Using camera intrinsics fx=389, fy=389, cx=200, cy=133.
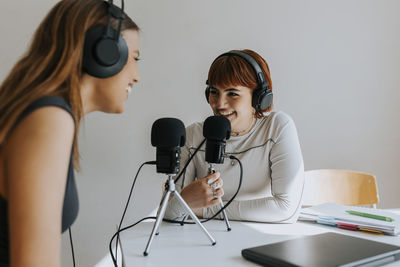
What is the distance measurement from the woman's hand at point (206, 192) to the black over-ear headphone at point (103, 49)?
570 mm

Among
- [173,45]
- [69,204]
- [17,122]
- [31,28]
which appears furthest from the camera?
[173,45]

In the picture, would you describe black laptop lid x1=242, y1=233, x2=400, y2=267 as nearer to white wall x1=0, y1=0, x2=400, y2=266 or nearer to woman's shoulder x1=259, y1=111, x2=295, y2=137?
woman's shoulder x1=259, y1=111, x2=295, y2=137

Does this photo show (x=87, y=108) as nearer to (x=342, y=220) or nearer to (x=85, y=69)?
(x=85, y=69)

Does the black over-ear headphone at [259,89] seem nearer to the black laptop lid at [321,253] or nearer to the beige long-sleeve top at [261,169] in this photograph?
the beige long-sleeve top at [261,169]

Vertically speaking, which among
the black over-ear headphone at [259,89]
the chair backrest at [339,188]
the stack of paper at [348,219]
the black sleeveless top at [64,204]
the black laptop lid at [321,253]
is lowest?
the chair backrest at [339,188]

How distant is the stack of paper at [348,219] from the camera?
4.06 ft

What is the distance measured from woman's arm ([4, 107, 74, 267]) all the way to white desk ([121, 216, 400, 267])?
33cm

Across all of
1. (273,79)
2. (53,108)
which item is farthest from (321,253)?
(273,79)

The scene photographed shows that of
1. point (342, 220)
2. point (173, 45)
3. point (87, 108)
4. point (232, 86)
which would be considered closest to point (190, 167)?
point (232, 86)

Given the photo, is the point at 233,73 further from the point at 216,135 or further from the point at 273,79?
the point at 273,79

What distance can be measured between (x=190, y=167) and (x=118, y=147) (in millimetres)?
744

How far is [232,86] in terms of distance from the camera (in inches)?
64.9

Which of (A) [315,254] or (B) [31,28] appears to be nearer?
(A) [315,254]

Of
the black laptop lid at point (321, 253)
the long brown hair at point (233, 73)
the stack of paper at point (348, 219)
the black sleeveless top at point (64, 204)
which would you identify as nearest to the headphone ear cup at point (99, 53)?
the black sleeveless top at point (64, 204)
